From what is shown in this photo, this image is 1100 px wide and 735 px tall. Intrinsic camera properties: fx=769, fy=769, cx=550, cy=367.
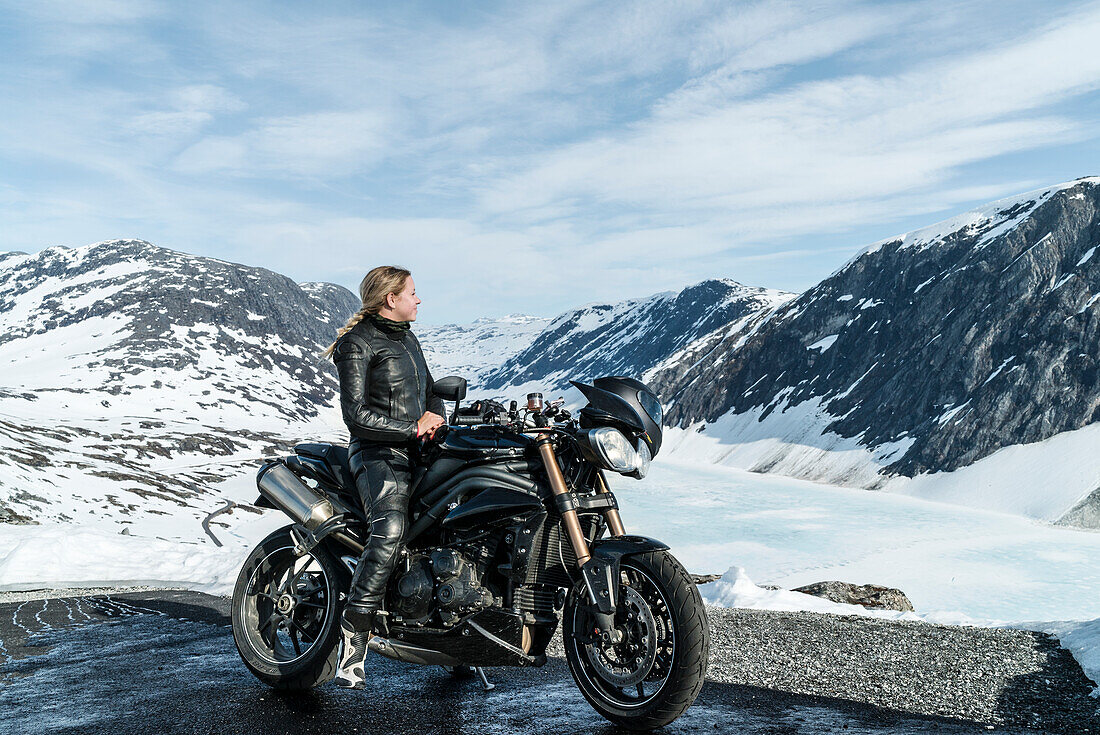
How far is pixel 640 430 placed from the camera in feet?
16.7

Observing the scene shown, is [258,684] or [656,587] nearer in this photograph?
[656,587]

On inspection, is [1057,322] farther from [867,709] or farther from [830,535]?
[867,709]

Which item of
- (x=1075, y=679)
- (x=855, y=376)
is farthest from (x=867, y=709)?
(x=855, y=376)

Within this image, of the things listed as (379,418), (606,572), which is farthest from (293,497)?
(606,572)

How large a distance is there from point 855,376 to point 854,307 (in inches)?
779

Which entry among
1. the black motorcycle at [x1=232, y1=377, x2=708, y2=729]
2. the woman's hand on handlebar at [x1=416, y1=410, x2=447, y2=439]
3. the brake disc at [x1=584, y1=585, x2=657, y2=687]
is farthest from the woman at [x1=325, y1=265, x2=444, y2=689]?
the brake disc at [x1=584, y1=585, x2=657, y2=687]

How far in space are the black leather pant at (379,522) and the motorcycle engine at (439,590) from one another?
17cm

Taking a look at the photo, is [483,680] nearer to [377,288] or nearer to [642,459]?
[642,459]

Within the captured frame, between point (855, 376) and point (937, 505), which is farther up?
point (855, 376)

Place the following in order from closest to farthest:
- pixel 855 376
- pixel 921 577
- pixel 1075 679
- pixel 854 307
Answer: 1. pixel 1075 679
2. pixel 921 577
3. pixel 855 376
4. pixel 854 307

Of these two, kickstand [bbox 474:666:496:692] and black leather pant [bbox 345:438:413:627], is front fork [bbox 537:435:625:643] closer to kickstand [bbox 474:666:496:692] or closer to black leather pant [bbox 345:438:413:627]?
black leather pant [bbox 345:438:413:627]

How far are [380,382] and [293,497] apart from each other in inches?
53.8

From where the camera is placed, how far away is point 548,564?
201 inches

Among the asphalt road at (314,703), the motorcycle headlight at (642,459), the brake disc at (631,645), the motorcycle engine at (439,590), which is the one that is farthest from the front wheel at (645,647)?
the motorcycle engine at (439,590)
